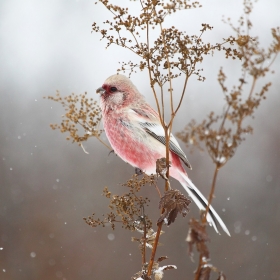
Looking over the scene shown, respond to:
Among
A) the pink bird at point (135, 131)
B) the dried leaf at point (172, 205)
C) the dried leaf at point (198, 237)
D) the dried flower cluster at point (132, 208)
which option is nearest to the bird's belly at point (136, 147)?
the pink bird at point (135, 131)

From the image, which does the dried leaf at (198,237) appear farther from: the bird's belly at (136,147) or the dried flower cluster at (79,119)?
the bird's belly at (136,147)

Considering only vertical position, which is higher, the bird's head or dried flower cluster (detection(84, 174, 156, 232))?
the bird's head

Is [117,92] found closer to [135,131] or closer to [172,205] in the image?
[135,131]

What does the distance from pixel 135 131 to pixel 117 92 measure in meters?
0.15

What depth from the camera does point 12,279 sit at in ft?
21.7

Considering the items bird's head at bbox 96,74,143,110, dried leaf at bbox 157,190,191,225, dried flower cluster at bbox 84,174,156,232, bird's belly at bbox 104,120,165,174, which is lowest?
dried leaf at bbox 157,190,191,225

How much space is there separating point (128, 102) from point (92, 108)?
33cm

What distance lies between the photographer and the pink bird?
1.73 m

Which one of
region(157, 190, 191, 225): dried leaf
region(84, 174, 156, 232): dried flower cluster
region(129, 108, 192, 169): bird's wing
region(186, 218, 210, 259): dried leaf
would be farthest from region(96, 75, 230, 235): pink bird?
region(186, 218, 210, 259): dried leaf

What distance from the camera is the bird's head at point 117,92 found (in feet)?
5.69

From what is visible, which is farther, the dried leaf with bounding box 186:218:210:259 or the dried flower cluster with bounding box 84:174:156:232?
the dried flower cluster with bounding box 84:174:156:232

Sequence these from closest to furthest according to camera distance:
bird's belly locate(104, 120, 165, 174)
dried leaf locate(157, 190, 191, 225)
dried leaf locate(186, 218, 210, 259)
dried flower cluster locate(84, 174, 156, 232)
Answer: dried leaf locate(186, 218, 210, 259) → dried leaf locate(157, 190, 191, 225) → dried flower cluster locate(84, 174, 156, 232) → bird's belly locate(104, 120, 165, 174)

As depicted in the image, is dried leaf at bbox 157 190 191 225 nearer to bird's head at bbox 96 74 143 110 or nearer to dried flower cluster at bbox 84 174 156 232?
dried flower cluster at bbox 84 174 156 232

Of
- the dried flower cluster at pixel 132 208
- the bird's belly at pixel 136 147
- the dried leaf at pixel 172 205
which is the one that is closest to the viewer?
the dried leaf at pixel 172 205
